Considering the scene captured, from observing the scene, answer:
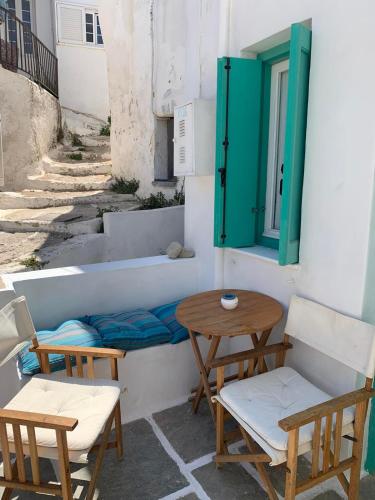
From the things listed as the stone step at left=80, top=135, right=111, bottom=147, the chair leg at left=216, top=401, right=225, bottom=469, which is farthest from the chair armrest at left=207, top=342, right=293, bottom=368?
the stone step at left=80, top=135, right=111, bottom=147

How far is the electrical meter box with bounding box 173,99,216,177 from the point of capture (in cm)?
306

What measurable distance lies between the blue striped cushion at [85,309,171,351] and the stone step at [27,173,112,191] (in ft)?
18.7

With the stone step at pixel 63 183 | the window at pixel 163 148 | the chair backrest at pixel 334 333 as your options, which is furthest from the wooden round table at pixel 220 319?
the stone step at pixel 63 183

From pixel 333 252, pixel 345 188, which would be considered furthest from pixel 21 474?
pixel 345 188

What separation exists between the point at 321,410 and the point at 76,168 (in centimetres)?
840

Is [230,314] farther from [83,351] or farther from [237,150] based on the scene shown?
[237,150]

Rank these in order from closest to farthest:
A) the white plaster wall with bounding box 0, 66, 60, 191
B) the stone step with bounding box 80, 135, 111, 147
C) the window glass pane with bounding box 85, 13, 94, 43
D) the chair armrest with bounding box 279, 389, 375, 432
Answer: the chair armrest with bounding box 279, 389, 375, 432
the white plaster wall with bounding box 0, 66, 60, 191
the stone step with bounding box 80, 135, 111, 147
the window glass pane with bounding box 85, 13, 94, 43

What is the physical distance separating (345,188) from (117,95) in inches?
291

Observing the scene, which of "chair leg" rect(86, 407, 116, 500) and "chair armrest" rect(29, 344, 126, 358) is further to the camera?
"chair armrest" rect(29, 344, 126, 358)

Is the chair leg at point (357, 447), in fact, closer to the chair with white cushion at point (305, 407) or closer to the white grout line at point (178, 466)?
the chair with white cushion at point (305, 407)

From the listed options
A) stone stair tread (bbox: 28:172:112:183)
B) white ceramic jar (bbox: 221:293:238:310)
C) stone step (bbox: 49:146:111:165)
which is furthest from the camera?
stone step (bbox: 49:146:111:165)

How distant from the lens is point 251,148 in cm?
297

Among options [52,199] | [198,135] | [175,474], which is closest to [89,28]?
[52,199]

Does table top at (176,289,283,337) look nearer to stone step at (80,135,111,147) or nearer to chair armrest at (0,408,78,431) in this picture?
chair armrest at (0,408,78,431)
